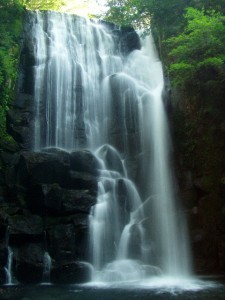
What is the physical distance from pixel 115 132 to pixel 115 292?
9272 millimetres

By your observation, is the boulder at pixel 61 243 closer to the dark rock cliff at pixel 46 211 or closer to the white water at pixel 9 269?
the dark rock cliff at pixel 46 211

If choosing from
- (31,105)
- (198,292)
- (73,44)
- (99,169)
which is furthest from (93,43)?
(198,292)

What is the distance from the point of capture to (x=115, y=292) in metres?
9.41

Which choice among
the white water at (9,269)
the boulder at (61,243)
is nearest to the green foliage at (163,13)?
the boulder at (61,243)

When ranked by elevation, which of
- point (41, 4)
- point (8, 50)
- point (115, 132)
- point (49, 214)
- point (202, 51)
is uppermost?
point (41, 4)

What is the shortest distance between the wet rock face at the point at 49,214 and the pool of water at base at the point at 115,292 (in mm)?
829

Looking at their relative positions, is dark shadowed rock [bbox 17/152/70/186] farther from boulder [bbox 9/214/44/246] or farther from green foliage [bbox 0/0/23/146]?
green foliage [bbox 0/0/23/146]

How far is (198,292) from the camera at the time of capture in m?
9.09

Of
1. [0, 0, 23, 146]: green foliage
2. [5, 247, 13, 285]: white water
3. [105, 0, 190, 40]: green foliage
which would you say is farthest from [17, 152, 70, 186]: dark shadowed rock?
[105, 0, 190, 40]: green foliage

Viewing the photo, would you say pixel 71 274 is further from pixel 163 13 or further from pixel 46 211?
pixel 163 13

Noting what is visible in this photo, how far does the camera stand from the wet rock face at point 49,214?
37.2 feet

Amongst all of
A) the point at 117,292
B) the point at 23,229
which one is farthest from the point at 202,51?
the point at 23,229

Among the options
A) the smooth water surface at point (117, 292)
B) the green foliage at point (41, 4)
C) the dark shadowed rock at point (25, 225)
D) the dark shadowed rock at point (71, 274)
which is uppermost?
the green foliage at point (41, 4)

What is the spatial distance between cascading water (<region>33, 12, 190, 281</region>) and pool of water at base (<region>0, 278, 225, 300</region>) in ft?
4.50
